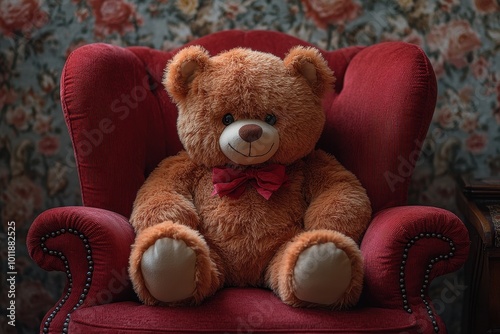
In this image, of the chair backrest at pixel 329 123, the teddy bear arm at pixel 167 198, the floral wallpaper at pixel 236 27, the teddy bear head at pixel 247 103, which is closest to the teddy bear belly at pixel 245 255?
the teddy bear arm at pixel 167 198

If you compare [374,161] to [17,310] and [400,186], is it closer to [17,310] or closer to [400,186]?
[400,186]

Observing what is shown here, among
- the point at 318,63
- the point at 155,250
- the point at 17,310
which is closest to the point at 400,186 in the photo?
the point at 318,63

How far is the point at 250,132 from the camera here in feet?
5.05

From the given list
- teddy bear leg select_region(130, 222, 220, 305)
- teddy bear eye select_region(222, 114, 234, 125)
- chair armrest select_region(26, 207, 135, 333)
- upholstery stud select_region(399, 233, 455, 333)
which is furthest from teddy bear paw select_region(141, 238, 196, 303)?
upholstery stud select_region(399, 233, 455, 333)

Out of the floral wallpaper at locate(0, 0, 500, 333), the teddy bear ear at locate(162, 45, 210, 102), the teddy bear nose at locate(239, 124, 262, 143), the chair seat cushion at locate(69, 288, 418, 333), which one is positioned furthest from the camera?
the floral wallpaper at locate(0, 0, 500, 333)

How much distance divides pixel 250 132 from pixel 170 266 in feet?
1.27

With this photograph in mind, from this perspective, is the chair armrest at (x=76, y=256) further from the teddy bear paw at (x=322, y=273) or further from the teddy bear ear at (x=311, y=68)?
the teddy bear ear at (x=311, y=68)

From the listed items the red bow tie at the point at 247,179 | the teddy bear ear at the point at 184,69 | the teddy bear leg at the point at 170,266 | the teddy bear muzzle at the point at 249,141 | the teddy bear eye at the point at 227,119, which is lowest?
the teddy bear leg at the point at 170,266

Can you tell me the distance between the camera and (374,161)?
1765mm

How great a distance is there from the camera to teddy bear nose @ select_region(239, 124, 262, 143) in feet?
5.05

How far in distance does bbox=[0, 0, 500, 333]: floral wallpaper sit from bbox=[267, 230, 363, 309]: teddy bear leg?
86 centimetres

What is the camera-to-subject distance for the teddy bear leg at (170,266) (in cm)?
141

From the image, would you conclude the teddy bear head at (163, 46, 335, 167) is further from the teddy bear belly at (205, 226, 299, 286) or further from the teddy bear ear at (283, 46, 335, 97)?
the teddy bear belly at (205, 226, 299, 286)

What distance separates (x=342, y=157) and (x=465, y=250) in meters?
0.49
